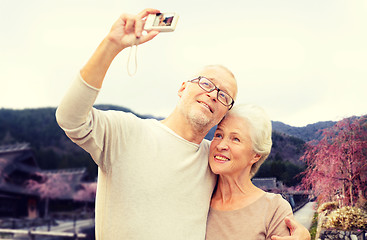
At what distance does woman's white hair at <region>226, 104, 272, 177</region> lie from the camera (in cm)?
136

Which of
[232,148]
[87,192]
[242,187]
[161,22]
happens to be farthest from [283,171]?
[87,192]

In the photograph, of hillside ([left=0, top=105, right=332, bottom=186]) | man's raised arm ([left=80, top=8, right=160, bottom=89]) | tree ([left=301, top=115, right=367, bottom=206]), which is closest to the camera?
man's raised arm ([left=80, top=8, right=160, bottom=89])

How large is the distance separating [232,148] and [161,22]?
1.87ft

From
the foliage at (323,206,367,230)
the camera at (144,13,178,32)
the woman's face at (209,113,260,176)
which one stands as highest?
the camera at (144,13,178,32)

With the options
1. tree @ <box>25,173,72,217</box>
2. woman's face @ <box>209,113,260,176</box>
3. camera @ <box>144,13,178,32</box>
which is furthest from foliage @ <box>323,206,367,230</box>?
tree @ <box>25,173,72,217</box>

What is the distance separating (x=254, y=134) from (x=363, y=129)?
17.3 ft

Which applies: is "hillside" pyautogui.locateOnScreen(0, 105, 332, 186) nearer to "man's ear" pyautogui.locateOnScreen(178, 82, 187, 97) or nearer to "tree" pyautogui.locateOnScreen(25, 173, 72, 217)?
"tree" pyautogui.locateOnScreen(25, 173, 72, 217)

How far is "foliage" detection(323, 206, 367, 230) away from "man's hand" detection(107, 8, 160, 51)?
422 centimetres

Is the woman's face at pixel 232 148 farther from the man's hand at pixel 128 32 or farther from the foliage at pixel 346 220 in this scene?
the foliage at pixel 346 220

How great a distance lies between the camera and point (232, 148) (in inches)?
52.7

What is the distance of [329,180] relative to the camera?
18.1 feet

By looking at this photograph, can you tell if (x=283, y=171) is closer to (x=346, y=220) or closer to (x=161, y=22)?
(x=346, y=220)

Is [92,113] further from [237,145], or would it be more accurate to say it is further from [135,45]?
[237,145]

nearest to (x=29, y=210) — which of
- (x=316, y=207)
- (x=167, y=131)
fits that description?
(x=316, y=207)
